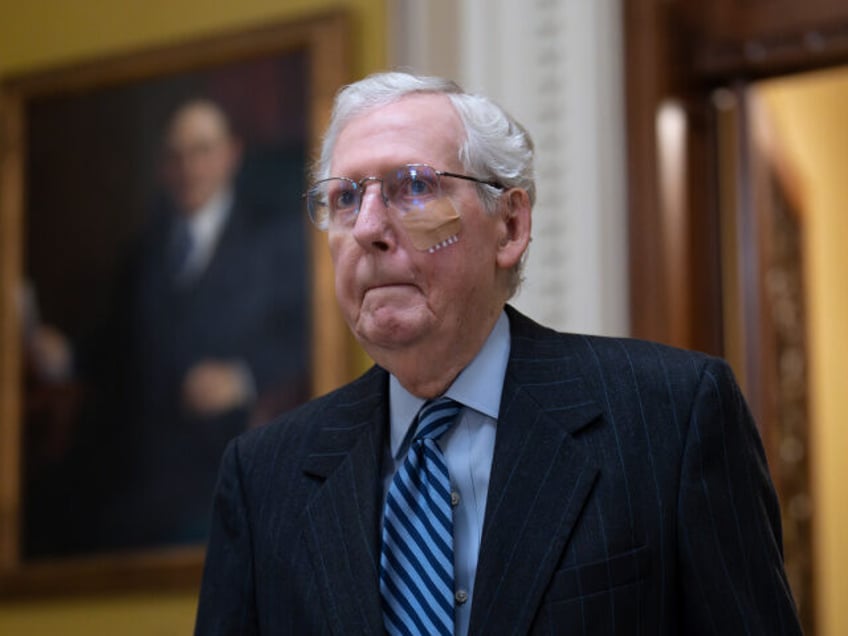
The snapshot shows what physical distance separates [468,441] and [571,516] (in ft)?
0.97

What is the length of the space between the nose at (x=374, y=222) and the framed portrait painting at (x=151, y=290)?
2812 mm

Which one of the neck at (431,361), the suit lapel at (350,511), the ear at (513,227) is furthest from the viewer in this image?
the ear at (513,227)

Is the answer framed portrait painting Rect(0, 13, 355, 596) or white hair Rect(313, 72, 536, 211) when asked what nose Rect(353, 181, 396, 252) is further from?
framed portrait painting Rect(0, 13, 355, 596)

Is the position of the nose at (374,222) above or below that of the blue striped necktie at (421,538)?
above

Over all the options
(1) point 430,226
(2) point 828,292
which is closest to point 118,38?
(1) point 430,226

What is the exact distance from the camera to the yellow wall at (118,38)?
5676 millimetres

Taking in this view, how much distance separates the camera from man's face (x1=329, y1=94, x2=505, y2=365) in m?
2.66

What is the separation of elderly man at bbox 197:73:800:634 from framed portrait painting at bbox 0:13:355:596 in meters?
2.66

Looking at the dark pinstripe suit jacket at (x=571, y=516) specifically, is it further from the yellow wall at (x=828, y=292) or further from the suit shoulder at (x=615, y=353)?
the yellow wall at (x=828, y=292)

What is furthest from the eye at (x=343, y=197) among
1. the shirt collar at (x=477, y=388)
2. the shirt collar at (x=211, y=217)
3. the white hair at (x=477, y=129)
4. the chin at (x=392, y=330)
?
the shirt collar at (x=211, y=217)

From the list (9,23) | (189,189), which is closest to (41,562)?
(189,189)

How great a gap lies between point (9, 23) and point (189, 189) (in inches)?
51.2

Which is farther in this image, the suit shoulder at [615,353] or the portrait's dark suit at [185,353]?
the portrait's dark suit at [185,353]

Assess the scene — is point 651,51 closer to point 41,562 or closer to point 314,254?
point 314,254
